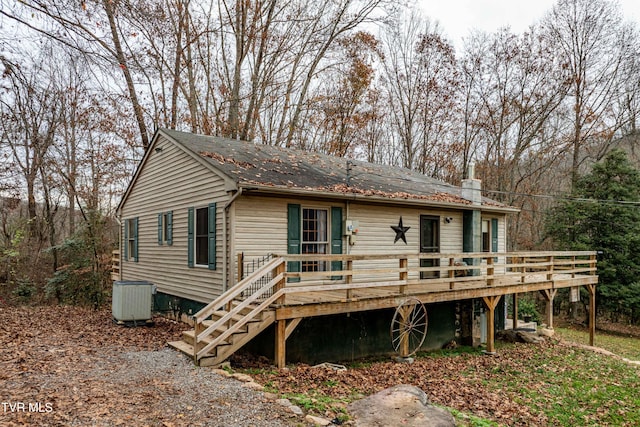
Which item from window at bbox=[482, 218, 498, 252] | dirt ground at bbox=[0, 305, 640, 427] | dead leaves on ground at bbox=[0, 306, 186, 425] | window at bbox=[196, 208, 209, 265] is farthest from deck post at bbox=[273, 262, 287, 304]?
window at bbox=[482, 218, 498, 252]

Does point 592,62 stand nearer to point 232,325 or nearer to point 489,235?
point 489,235

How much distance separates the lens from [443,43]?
2522cm

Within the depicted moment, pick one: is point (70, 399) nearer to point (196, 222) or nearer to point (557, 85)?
point (196, 222)

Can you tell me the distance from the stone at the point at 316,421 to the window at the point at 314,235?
16.8 ft

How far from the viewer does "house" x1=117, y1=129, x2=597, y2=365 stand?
8039 mm

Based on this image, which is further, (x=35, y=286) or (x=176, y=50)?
(x=176, y=50)

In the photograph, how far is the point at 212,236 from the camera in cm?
950

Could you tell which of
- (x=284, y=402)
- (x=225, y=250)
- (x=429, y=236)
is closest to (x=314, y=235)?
(x=225, y=250)

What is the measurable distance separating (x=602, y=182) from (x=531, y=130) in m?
5.02

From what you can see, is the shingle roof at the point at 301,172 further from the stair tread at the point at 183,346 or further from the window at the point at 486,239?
the stair tread at the point at 183,346

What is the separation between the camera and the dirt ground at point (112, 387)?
4.69 meters

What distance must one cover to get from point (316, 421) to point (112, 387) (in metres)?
2.85

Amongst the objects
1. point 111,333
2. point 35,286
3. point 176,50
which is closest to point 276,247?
point 111,333

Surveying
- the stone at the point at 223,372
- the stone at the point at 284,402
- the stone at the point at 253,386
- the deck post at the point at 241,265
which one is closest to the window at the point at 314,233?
the deck post at the point at 241,265
